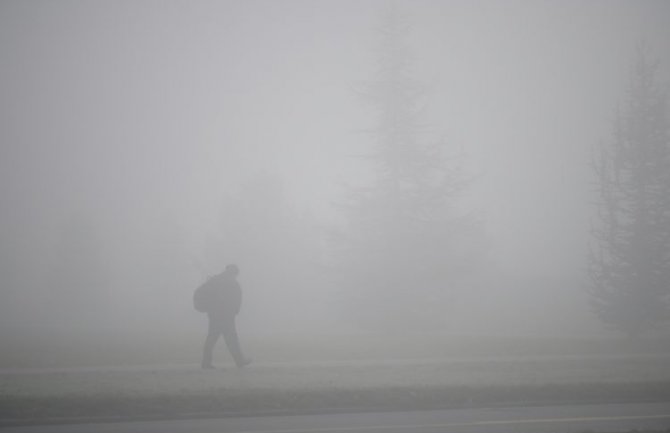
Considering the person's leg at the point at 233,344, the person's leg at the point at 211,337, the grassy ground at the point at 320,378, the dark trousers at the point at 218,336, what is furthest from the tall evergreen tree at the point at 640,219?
the person's leg at the point at 211,337

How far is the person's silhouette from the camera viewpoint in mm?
15039

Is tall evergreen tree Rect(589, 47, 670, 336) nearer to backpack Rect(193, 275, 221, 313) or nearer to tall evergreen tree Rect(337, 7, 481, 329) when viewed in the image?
tall evergreen tree Rect(337, 7, 481, 329)

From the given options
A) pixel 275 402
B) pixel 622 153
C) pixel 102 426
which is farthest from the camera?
pixel 622 153

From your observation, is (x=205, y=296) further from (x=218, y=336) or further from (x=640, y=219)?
(x=640, y=219)

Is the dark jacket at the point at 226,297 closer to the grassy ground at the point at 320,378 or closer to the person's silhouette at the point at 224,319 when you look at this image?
the person's silhouette at the point at 224,319

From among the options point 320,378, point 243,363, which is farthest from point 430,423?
point 243,363

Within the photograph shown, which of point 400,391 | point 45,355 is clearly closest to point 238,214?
point 45,355

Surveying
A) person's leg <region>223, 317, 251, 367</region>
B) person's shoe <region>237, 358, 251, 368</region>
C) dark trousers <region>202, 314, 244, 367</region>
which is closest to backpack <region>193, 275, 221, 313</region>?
dark trousers <region>202, 314, 244, 367</region>

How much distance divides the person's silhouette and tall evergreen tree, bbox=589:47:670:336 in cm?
1570

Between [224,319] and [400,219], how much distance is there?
43.6ft

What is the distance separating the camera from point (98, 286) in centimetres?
5631

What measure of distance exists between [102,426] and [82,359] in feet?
27.6

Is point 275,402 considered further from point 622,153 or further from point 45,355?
point 622,153

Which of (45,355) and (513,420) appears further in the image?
(45,355)
